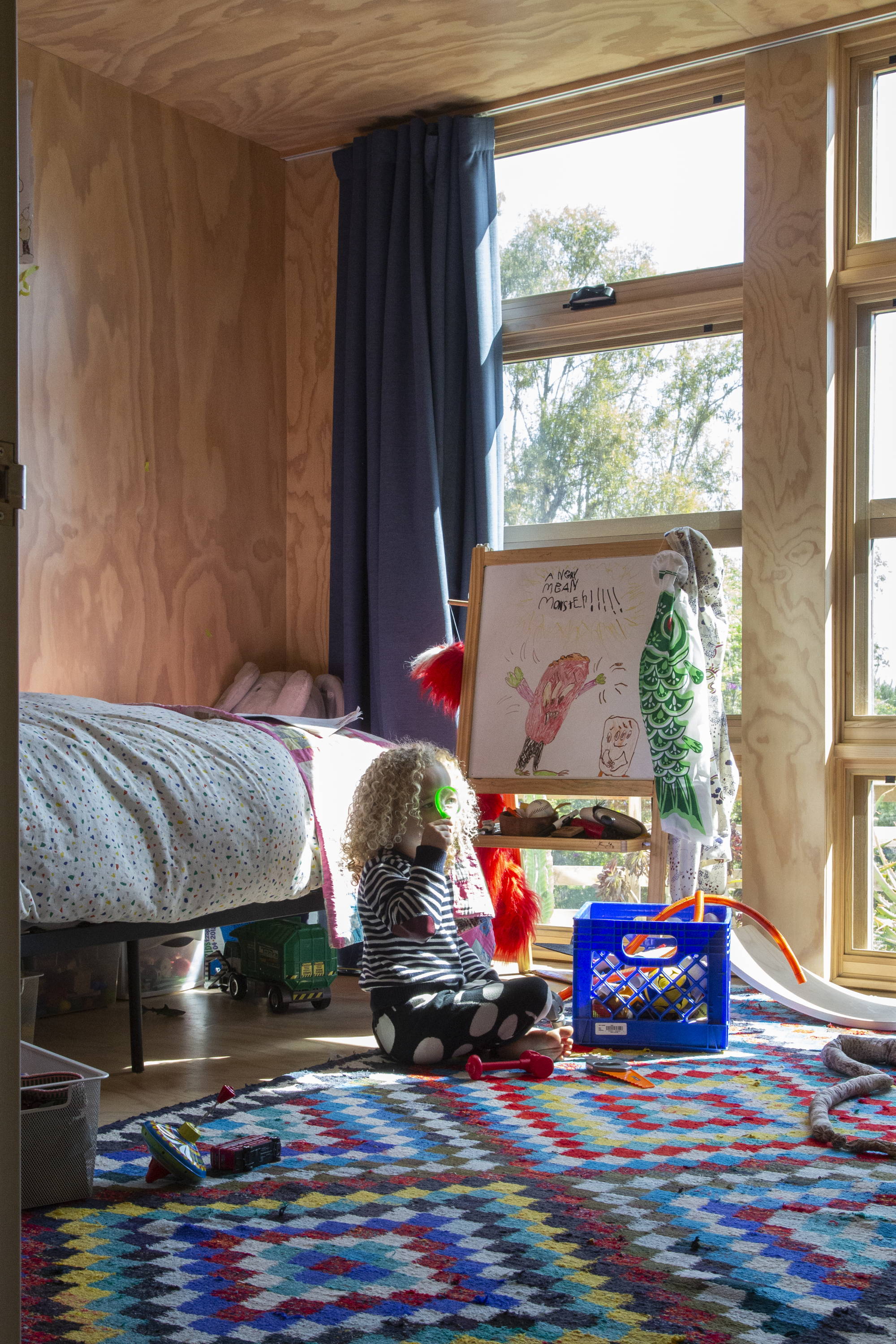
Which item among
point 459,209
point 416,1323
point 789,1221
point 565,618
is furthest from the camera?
point 459,209

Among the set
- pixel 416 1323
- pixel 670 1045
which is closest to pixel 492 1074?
pixel 670 1045

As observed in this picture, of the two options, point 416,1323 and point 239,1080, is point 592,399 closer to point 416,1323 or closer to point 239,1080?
point 239,1080

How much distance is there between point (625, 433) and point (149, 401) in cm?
140

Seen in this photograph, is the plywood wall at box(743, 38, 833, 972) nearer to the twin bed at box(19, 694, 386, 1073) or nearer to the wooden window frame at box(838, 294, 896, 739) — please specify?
the wooden window frame at box(838, 294, 896, 739)

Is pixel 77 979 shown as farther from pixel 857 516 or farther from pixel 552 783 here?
pixel 857 516

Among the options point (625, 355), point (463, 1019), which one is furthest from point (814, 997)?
point (625, 355)

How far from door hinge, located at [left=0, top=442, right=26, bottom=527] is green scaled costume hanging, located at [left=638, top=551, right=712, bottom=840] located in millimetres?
2091

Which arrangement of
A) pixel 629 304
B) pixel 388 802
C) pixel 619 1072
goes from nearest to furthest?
pixel 619 1072
pixel 388 802
pixel 629 304

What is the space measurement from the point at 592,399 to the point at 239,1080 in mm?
2263

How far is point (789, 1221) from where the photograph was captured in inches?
60.3

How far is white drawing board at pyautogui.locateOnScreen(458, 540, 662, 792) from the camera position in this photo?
9.87 ft

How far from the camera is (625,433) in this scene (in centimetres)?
368

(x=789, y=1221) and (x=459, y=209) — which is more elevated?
(x=459, y=209)

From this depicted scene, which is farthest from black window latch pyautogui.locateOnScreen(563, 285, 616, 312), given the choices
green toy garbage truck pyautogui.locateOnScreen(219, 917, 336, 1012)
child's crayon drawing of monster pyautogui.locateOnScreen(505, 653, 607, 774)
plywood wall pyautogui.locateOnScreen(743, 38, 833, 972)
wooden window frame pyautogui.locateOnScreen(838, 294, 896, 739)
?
green toy garbage truck pyautogui.locateOnScreen(219, 917, 336, 1012)
